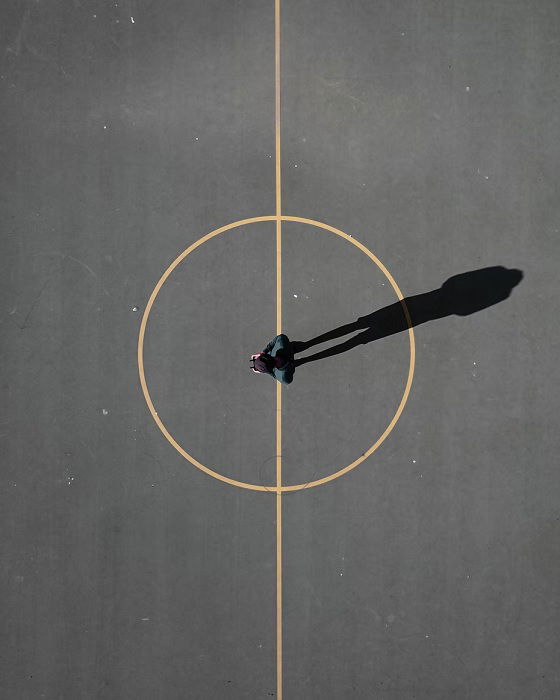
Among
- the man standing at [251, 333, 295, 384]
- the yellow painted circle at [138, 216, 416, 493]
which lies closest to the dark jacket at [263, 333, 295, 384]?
the man standing at [251, 333, 295, 384]

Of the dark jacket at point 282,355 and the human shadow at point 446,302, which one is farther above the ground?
the human shadow at point 446,302

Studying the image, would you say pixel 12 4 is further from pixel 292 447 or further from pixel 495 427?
pixel 495 427

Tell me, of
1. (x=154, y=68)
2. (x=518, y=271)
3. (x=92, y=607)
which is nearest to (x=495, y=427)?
(x=518, y=271)

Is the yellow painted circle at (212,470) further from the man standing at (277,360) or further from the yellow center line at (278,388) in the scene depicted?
the man standing at (277,360)

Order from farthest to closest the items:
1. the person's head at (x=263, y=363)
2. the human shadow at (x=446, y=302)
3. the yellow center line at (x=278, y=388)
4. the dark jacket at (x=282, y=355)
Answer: the human shadow at (x=446, y=302) < the yellow center line at (x=278, y=388) < the dark jacket at (x=282, y=355) < the person's head at (x=263, y=363)

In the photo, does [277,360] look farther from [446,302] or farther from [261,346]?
[446,302]

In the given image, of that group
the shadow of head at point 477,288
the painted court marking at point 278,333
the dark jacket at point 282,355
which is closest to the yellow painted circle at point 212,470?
the painted court marking at point 278,333

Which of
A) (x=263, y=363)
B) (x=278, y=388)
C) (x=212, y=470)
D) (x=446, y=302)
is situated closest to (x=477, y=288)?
(x=446, y=302)
